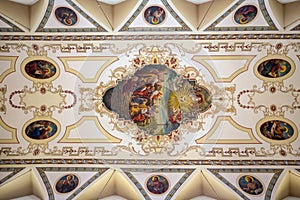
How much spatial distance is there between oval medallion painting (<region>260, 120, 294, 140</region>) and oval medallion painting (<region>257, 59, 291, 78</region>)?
132 centimetres

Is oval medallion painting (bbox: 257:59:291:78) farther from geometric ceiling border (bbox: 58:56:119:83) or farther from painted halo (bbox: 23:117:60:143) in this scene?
painted halo (bbox: 23:117:60:143)

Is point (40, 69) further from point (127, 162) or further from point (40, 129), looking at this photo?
point (127, 162)

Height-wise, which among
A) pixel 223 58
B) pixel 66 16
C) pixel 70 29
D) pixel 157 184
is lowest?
pixel 157 184

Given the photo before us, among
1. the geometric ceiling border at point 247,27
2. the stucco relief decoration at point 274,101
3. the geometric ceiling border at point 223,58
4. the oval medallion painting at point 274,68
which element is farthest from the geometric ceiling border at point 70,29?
the oval medallion painting at point 274,68

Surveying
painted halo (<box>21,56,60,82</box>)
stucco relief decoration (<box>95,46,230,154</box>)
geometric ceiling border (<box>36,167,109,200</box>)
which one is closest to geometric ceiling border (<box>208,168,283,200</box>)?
stucco relief decoration (<box>95,46,230,154</box>)

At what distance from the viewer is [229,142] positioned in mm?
10555

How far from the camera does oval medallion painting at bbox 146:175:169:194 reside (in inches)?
413

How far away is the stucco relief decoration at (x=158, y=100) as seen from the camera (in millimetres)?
10422

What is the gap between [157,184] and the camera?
10.5m

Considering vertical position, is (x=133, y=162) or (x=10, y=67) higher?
(x=10, y=67)

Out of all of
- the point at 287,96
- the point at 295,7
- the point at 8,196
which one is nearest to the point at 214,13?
the point at 295,7

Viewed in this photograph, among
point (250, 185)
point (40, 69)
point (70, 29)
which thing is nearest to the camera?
point (70, 29)

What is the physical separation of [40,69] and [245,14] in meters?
5.80

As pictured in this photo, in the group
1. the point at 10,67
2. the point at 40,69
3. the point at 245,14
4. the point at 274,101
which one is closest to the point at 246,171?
the point at 274,101
